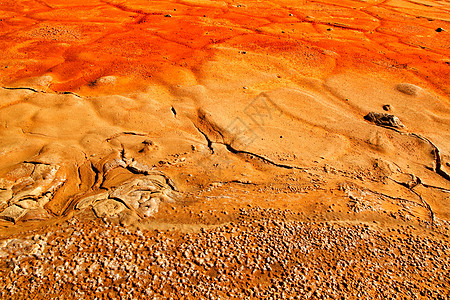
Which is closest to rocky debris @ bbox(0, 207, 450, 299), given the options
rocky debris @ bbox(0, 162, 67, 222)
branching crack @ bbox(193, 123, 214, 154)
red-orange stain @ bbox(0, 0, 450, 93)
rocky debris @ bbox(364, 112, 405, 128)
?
rocky debris @ bbox(0, 162, 67, 222)

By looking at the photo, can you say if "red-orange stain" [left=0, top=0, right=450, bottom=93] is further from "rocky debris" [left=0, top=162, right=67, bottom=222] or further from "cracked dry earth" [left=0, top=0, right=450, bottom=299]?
"rocky debris" [left=0, top=162, right=67, bottom=222]

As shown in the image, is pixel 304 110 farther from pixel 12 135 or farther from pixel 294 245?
pixel 12 135

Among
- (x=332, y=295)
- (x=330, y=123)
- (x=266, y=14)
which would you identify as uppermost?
(x=266, y=14)

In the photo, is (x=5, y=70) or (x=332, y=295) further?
(x=5, y=70)

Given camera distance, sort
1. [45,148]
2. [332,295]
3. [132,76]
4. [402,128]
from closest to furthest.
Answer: [332,295] < [45,148] < [402,128] < [132,76]

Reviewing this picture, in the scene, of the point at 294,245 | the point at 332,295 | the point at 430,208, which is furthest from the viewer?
the point at 430,208

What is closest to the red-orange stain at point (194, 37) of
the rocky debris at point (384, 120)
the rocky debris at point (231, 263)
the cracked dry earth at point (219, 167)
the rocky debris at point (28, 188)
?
the cracked dry earth at point (219, 167)

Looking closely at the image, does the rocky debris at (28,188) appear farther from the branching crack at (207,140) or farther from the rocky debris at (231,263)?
the branching crack at (207,140)

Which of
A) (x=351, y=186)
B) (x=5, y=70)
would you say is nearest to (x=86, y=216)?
(x=351, y=186)
